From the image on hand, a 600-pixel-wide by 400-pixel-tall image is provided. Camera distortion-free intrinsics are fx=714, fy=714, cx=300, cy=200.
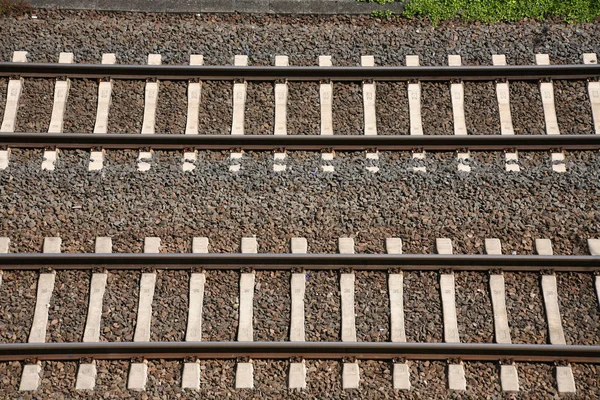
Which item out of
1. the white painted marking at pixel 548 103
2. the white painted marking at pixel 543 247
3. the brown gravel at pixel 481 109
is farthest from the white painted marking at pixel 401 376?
the white painted marking at pixel 548 103

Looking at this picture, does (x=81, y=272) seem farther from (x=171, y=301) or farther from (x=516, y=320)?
(x=516, y=320)

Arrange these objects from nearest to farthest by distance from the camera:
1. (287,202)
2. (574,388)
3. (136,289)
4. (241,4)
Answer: (574,388) → (136,289) → (287,202) → (241,4)

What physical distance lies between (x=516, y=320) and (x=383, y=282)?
5.22 ft

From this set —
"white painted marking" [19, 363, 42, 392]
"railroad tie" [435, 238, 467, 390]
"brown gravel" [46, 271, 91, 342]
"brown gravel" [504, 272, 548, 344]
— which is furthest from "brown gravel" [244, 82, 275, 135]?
"white painted marking" [19, 363, 42, 392]

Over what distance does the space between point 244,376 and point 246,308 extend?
78 cm

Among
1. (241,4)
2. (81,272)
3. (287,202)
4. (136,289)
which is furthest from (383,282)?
(241,4)

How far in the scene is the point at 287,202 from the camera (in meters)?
9.02

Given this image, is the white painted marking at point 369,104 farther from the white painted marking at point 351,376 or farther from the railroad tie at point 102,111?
the railroad tie at point 102,111

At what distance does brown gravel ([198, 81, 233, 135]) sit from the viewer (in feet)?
31.1

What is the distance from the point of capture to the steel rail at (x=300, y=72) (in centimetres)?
971

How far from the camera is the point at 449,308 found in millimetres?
8352

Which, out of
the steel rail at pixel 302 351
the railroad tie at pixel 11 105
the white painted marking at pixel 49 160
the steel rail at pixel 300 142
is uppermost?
the railroad tie at pixel 11 105

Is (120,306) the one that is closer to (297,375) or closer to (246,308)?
(246,308)

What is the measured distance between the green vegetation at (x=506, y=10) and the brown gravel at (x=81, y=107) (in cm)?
457
